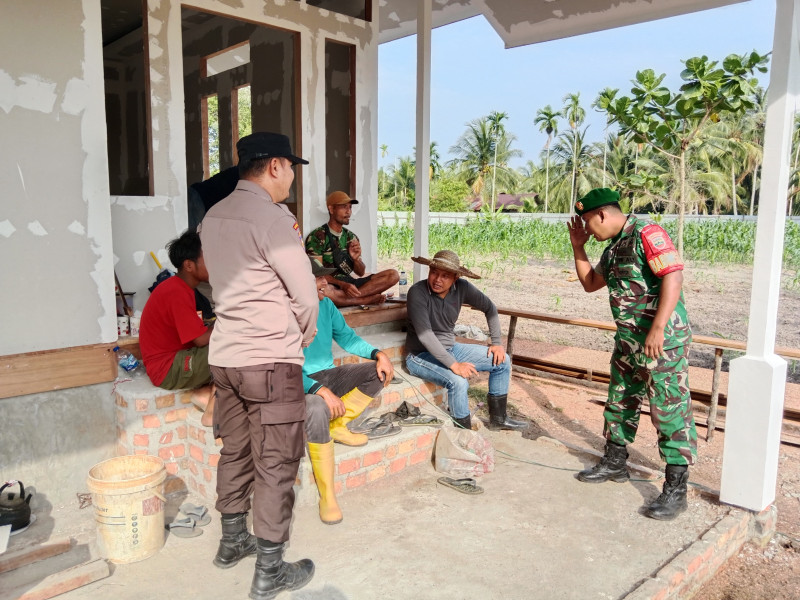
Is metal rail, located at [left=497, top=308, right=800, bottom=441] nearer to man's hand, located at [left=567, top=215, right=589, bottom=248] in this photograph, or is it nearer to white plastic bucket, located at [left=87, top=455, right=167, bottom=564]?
man's hand, located at [left=567, top=215, right=589, bottom=248]

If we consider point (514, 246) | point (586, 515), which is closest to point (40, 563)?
point (586, 515)

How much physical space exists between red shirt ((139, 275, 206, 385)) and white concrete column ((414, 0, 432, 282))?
2.63 m

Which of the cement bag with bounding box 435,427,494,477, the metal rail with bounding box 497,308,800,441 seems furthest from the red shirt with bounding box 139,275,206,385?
the metal rail with bounding box 497,308,800,441

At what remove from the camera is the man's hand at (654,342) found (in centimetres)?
325

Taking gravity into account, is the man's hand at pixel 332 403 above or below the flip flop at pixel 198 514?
above

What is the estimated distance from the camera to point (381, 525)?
10.6 feet

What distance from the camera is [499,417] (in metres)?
4.78

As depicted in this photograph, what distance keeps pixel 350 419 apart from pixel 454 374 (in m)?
0.97

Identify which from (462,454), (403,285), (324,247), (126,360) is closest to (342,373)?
(462,454)

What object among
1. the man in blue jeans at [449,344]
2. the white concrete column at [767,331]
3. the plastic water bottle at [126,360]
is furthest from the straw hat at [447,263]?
the plastic water bottle at [126,360]

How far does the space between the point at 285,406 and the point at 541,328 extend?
29.0 feet

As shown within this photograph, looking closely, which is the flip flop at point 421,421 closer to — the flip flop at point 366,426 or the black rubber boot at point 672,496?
the flip flop at point 366,426

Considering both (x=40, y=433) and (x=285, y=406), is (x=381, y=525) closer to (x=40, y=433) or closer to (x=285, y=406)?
(x=285, y=406)

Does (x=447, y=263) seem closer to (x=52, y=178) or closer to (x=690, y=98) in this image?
(x=52, y=178)
